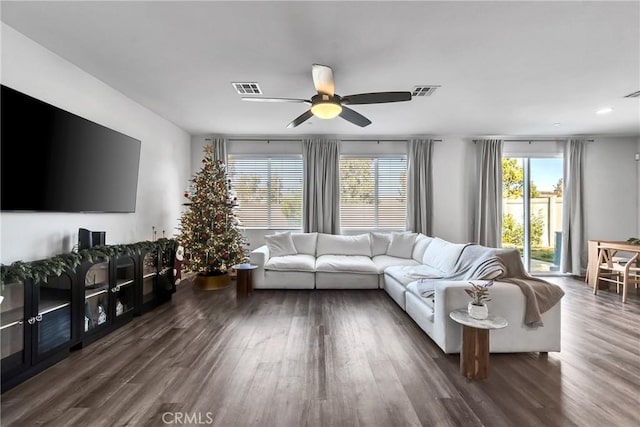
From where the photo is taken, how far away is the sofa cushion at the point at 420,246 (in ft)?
16.6

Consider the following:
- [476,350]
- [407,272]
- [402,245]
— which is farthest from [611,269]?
[476,350]

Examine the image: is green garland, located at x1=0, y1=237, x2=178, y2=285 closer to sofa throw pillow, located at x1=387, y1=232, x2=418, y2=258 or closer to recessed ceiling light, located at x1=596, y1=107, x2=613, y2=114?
sofa throw pillow, located at x1=387, y1=232, x2=418, y2=258

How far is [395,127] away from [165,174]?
409 cm

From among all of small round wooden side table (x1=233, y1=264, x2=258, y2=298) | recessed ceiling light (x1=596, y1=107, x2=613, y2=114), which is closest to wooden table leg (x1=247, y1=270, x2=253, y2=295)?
small round wooden side table (x1=233, y1=264, x2=258, y2=298)

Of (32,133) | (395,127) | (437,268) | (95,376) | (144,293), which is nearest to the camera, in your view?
(95,376)

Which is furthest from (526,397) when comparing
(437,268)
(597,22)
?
(597,22)

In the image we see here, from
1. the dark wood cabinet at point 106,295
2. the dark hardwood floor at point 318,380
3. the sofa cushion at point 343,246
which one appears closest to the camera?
the dark hardwood floor at point 318,380

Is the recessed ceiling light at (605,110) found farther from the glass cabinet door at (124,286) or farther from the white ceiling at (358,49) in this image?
the glass cabinet door at (124,286)

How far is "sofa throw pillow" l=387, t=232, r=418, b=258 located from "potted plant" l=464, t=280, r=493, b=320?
2.82 meters

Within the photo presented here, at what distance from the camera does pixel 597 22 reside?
7.81ft

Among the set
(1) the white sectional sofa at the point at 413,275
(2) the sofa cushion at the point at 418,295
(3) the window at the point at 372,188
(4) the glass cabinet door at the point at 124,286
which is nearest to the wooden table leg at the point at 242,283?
(1) the white sectional sofa at the point at 413,275

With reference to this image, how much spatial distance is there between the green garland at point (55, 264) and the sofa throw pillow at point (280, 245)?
2220mm

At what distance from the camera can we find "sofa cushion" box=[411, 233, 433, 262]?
5057mm

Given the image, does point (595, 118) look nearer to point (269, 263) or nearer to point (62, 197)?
point (269, 263)
